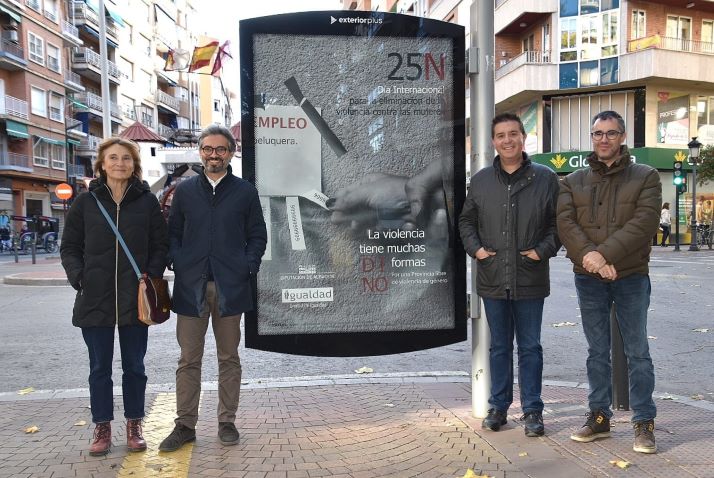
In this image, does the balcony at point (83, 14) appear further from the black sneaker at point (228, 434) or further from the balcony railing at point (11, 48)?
the black sneaker at point (228, 434)

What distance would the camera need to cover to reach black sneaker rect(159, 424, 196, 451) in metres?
3.88

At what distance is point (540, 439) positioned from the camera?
3994 mm

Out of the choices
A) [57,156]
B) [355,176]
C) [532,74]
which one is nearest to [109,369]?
[355,176]

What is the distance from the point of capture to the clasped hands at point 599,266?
3686 mm

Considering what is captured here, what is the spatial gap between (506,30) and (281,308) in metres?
32.9

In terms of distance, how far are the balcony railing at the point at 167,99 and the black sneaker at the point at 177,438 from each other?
61943mm

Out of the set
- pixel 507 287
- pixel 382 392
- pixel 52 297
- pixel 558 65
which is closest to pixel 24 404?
pixel 382 392

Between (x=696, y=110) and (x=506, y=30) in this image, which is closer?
(x=696, y=110)

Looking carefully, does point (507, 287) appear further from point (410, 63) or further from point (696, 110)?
point (696, 110)

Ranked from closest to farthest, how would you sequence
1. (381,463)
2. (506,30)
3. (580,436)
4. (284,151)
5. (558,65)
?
(381,463) < (580,436) < (284,151) < (558,65) < (506,30)

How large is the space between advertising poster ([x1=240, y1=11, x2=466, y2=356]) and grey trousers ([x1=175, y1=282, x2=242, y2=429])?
353 millimetres

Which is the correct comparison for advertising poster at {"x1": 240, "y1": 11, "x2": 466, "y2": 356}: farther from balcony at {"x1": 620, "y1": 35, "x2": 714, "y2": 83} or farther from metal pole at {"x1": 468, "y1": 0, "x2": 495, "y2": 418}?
balcony at {"x1": 620, "y1": 35, "x2": 714, "y2": 83}

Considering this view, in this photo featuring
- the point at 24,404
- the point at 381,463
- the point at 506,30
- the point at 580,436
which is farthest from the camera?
the point at 506,30

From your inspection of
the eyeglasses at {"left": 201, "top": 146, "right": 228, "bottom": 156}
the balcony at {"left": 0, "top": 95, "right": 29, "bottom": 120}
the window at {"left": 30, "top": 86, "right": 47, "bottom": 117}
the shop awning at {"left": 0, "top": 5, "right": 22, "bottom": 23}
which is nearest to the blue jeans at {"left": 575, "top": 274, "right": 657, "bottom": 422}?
the eyeglasses at {"left": 201, "top": 146, "right": 228, "bottom": 156}
